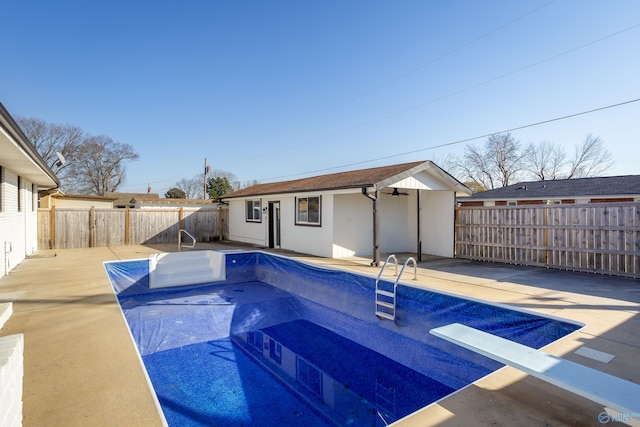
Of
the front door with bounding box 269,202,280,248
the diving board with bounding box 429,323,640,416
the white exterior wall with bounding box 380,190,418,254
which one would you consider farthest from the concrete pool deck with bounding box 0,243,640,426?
the front door with bounding box 269,202,280,248

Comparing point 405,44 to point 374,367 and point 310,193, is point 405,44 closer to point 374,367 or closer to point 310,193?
point 310,193

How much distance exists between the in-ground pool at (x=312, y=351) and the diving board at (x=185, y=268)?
1027 mm

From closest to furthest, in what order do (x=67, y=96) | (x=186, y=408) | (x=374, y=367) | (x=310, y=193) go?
(x=186, y=408)
(x=374, y=367)
(x=310, y=193)
(x=67, y=96)

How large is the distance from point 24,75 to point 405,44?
735 inches

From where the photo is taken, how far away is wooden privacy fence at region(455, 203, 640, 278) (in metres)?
7.46

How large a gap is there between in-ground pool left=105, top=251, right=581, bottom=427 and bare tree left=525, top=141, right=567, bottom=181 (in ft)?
108

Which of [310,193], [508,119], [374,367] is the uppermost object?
[508,119]

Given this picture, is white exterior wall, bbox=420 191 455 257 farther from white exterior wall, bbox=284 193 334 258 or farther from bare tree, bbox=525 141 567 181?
bare tree, bbox=525 141 567 181

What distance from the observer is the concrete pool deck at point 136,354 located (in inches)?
98.3

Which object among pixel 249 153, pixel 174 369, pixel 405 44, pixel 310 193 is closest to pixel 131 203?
pixel 249 153

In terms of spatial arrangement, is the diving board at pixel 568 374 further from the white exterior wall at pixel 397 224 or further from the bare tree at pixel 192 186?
the bare tree at pixel 192 186

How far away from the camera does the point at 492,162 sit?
115 ft

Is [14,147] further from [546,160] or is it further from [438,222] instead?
[546,160]

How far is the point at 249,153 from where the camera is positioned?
34438 mm
